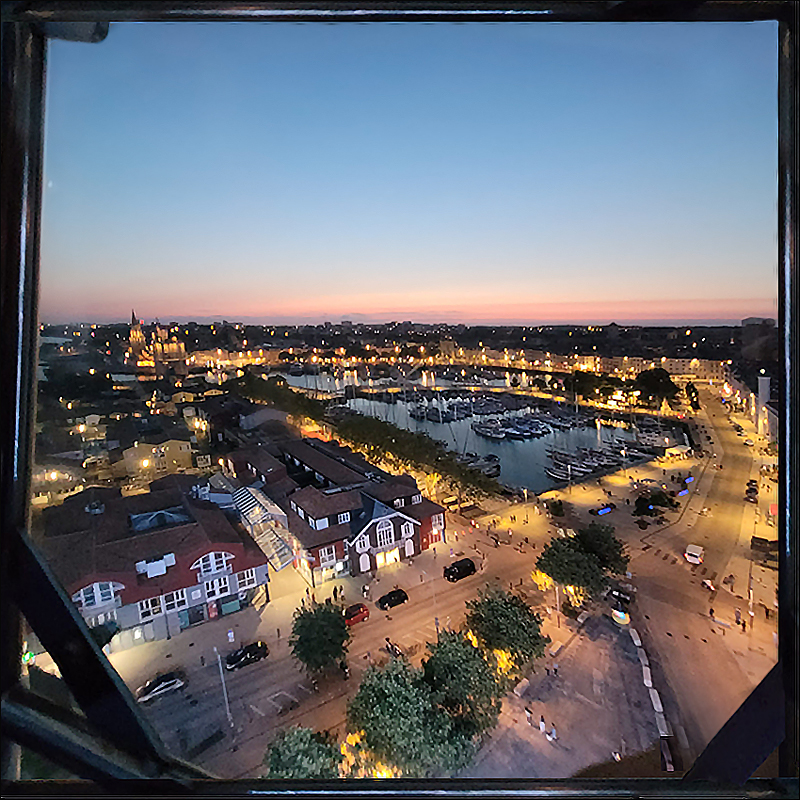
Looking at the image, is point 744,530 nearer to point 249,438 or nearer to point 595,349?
point 595,349

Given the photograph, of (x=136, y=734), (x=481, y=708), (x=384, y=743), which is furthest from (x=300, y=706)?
(x=136, y=734)

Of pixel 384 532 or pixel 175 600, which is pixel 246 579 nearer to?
pixel 175 600

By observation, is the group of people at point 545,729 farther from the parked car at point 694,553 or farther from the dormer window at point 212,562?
the parked car at point 694,553

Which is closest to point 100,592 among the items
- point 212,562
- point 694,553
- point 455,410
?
point 212,562

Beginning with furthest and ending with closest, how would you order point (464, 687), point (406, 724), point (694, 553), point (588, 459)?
1. point (588, 459)
2. point (694, 553)
3. point (464, 687)
4. point (406, 724)

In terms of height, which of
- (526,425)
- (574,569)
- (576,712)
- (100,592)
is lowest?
(576,712)

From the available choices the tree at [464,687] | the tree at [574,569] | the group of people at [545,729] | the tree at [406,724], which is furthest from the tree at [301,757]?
the tree at [574,569]
